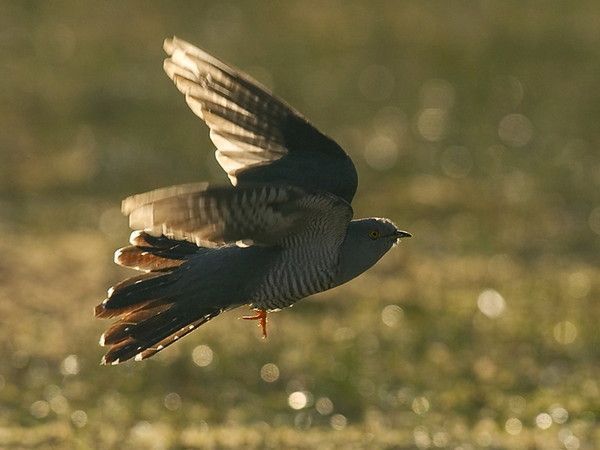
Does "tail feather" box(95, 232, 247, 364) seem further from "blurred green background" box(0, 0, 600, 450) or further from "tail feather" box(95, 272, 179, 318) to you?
"blurred green background" box(0, 0, 600, 450)

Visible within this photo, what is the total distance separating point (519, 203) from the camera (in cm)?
2089

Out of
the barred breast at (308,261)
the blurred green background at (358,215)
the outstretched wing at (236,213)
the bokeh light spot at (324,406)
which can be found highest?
the outstretched wing at (236,213)

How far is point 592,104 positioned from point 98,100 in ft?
30.9

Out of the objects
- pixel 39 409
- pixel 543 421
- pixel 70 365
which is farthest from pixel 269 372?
pixel 543 421

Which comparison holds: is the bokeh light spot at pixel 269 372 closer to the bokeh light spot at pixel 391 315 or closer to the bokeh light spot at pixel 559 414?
the bokeh light spot at pixel 391 315

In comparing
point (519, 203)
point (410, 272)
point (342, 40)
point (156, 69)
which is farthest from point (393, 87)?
point (410, 272)

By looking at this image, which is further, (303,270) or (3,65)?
(3,65)

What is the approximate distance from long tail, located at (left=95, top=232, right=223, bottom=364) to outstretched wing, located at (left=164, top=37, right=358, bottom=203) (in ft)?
2.46

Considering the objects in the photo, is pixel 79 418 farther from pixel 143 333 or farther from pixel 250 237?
Answer: pixel 250 237

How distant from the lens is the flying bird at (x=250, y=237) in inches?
321

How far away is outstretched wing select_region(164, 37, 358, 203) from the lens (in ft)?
27.0

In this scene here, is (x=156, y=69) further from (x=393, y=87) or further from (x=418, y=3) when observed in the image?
(x=418, y=3)

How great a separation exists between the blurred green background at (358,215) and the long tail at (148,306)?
9.62ft

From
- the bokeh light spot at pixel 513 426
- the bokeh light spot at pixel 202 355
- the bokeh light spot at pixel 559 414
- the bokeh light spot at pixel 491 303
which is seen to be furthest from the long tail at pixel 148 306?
the bokeh light spot at pixel 491 303
